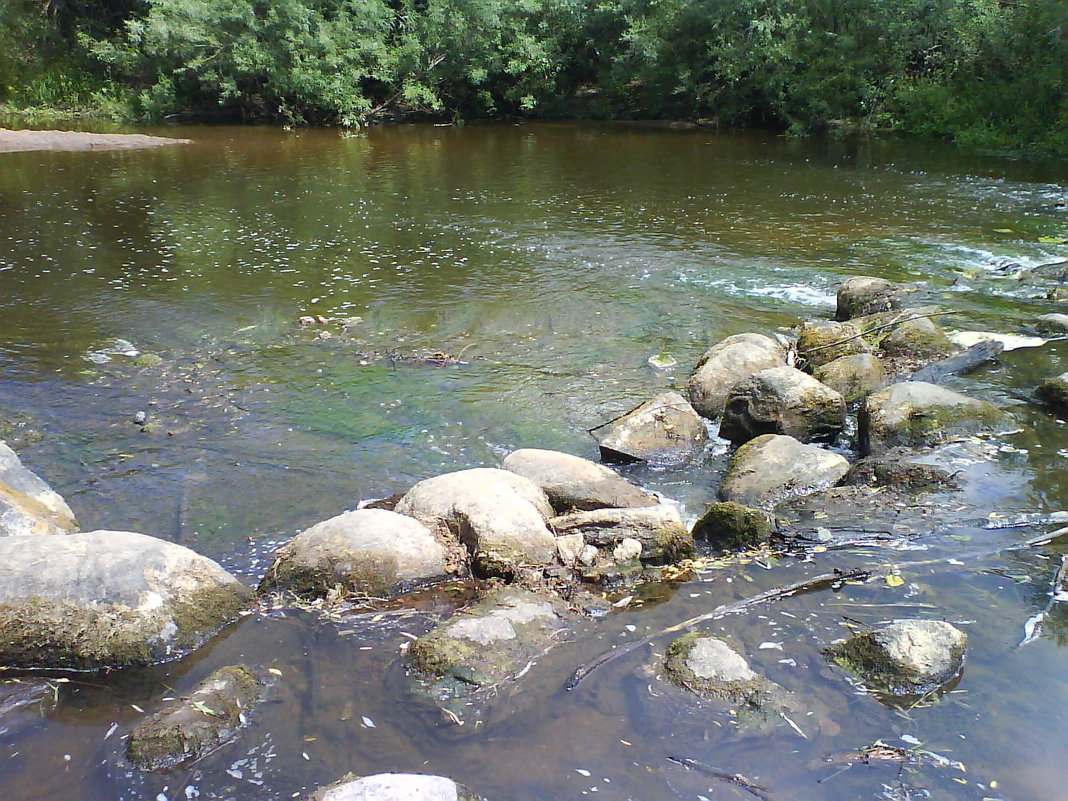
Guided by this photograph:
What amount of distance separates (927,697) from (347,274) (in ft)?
30.2

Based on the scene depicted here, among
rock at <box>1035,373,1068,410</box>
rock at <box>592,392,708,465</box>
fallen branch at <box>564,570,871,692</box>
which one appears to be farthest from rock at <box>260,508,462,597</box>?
rock at <box>1035,373,1068,410</box>

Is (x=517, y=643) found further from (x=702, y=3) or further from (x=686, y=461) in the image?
(x=702, y=3)

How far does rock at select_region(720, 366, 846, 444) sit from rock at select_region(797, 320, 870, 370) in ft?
4.36

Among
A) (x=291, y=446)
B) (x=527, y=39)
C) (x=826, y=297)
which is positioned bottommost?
(x=291, y=446)

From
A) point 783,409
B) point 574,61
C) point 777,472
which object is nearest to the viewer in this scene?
point 777,472

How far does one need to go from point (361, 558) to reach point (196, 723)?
4.32 ft

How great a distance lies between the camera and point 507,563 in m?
4.98

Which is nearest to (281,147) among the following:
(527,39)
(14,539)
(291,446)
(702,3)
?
(527,39)

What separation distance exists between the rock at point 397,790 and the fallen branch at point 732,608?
87 centimetres

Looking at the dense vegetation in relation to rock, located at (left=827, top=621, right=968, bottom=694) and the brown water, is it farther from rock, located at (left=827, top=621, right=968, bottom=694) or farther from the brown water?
rock, located at (left=827, top=621, right=968, bottom=694)

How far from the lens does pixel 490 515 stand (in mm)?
5180

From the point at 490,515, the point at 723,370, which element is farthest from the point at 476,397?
the point at 490,515

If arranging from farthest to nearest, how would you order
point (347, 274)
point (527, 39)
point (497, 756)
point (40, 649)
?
1. point (527, 39)
2. point (347, 274)
3. point (40, 649)
4. point (497, 756)

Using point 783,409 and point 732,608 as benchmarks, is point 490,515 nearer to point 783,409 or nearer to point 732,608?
point 732,608
